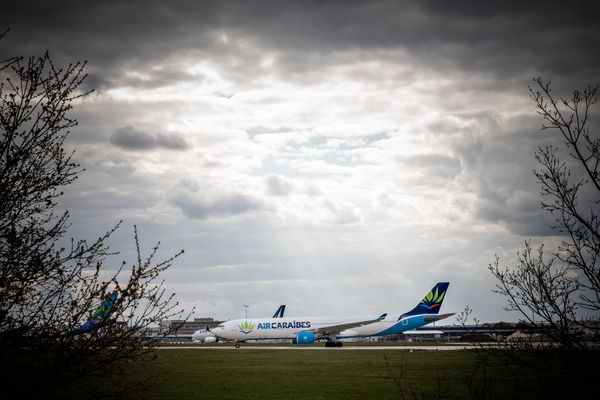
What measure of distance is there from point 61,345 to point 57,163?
240cm

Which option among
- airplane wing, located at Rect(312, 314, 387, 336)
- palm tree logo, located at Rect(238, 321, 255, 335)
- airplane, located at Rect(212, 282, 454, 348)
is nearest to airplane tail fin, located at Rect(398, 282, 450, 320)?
airplane, located at Rect(212, 282, 454, 348)

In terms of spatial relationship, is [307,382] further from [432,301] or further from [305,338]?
[432,301]

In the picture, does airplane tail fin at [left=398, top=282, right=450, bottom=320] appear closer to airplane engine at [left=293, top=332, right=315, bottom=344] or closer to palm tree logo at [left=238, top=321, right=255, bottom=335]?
airplane engine at [left=293, top=332, right=315, bottom=344]

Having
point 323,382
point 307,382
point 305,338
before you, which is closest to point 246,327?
point 305,338

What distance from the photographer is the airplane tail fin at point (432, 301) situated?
61750mm

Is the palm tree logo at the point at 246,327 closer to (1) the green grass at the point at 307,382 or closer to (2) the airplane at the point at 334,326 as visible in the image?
(2) the airplane at the point at 334,326

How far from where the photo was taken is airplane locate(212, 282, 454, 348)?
5781cm

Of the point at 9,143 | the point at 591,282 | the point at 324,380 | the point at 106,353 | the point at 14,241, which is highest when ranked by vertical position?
the point at 9,143

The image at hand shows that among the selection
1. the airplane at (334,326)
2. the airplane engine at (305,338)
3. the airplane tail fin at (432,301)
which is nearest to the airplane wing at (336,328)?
the airplane at (334,326)

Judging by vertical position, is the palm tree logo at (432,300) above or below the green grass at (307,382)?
above

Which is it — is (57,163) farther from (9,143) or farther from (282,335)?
(282,335)

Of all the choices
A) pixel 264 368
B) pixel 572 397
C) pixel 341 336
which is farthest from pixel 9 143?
pixel 341 336

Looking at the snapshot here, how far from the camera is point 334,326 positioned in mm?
56781

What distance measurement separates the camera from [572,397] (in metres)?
6.33
